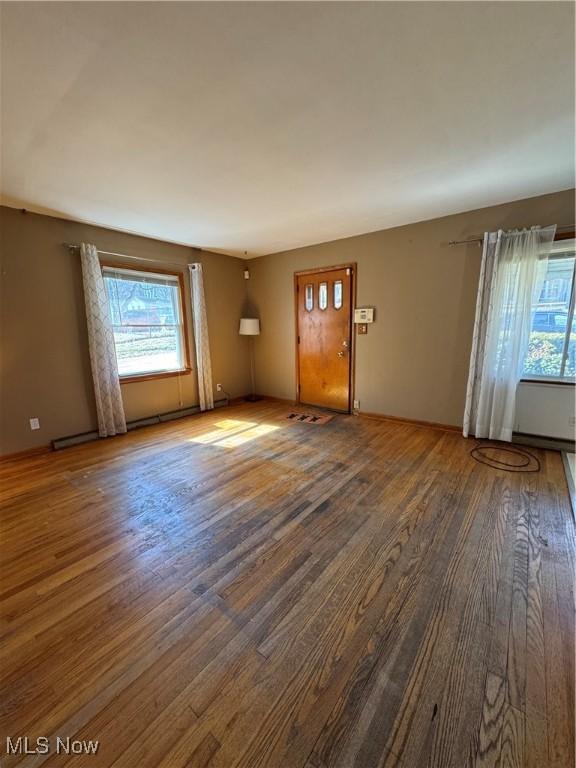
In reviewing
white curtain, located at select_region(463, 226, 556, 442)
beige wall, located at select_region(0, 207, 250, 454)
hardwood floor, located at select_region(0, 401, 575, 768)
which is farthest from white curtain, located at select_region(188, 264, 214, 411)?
white curtain, located at select_region(463, 226, 556, 442)

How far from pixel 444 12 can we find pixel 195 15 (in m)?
0.95

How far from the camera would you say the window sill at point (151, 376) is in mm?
4057

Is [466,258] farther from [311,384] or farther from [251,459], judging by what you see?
[251,459]

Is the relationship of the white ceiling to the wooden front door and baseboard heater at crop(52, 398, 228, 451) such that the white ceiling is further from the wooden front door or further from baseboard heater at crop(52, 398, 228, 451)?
baseboard heater at crop(52, 398, 228, 451)

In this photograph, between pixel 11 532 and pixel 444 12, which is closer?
pixel 444 12

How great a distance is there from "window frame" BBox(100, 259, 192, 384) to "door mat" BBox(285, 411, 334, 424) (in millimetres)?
1716

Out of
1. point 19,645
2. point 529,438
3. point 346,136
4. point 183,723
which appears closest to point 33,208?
point 346,136

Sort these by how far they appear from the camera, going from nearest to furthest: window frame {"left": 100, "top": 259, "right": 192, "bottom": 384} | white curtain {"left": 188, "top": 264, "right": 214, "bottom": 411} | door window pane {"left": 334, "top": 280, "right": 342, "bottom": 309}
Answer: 1. window frame {"left": 100, "top": 259, "right": 192, "bottom": 384}
2. door window pane {"left": 334, "top": 280, "right": 342, "bottom": 309}
3. white curtain {"left": 188, "top": 264, "right": 214, "bottom": 411}

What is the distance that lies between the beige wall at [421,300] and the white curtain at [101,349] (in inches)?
109

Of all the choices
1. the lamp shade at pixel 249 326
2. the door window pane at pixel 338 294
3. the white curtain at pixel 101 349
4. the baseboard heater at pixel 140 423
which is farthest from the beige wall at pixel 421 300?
the white curtain at pixel 101 349

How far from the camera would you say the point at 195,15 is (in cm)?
117

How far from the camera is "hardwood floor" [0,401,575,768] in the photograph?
3.34 ft

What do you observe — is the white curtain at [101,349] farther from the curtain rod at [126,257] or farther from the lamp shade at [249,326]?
the lamp shade at [249,326]

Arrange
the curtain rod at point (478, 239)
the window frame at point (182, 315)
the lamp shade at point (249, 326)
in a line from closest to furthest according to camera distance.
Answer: the curtain rod at point (478, 239) < the window frame at point (182, 315) < the lamp shade at point (249, 326)
